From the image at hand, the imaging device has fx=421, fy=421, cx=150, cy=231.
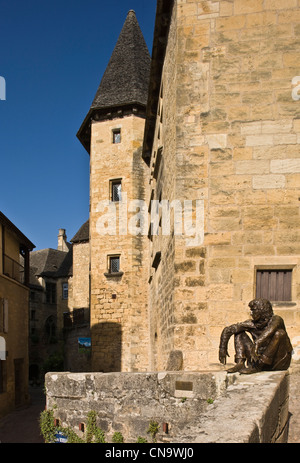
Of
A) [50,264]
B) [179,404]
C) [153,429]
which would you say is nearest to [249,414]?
[179,404]

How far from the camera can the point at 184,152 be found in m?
6.50

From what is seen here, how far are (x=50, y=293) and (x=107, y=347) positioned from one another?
20856 mm

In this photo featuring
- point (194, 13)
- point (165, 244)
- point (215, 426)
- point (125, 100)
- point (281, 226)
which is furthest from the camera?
point (125, 100)

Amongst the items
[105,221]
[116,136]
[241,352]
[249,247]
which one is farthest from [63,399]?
[116,136]

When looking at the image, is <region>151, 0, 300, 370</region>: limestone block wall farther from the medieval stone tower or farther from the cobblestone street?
the medieval stone tower

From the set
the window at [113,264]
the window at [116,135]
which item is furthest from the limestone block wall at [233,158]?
the window at [116,135]

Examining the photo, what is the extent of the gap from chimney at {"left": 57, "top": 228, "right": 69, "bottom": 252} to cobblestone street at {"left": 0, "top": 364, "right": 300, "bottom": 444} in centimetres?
2263

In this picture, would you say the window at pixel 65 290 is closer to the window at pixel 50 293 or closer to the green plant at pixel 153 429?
the window at pixel 50 293

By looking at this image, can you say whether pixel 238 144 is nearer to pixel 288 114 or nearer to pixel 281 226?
pixel 288 114

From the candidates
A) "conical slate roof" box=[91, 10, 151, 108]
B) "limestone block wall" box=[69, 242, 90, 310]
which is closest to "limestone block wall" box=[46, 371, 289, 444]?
"conical slate roof" box=[91, 10, 151, 108]

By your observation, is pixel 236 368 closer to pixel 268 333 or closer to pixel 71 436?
pixel 268 333

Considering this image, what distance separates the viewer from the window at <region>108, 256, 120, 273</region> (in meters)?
14.8

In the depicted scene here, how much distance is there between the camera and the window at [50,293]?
33.8 m

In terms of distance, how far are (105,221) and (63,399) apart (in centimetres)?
1052
